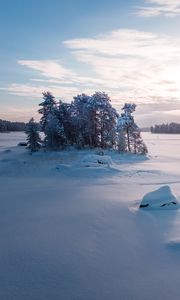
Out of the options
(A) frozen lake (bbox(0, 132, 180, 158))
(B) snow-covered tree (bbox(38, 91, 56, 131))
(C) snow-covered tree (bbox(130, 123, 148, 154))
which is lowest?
(A) frozen lake (bbox(0, 132, 180, 158))

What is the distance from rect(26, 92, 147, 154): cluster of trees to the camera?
6244 cm

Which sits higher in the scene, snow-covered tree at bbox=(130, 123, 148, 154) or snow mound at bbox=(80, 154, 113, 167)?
snow-covered tree at bbox=(130, 123, 148, 154)

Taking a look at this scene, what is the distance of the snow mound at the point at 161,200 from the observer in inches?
683

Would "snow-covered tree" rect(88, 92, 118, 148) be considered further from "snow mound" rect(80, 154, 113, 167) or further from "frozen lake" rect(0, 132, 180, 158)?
"snow mound" rect(80, 154, 113, 167)

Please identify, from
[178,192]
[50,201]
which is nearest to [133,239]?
[50,201]

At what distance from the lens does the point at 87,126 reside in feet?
215

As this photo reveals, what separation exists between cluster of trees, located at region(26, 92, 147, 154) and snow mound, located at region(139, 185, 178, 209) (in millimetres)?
41978

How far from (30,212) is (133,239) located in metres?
6.09

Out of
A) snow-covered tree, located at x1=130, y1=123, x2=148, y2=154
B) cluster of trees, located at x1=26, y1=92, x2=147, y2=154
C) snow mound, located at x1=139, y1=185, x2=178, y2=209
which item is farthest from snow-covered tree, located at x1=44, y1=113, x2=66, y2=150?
snow mound, located at x1=139, y1=185, x2=178, y2=209

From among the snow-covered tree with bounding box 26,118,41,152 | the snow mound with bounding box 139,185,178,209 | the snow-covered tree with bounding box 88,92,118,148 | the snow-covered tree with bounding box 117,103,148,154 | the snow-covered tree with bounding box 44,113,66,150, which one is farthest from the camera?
the snow-covered tree with bounding box 88,92,118,148

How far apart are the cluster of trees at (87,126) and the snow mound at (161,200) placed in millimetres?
41978

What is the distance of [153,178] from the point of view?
30453 mm

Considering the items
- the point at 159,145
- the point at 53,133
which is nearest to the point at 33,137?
the point at 53,133

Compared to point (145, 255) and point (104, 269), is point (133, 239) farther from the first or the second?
point (104, 269)
